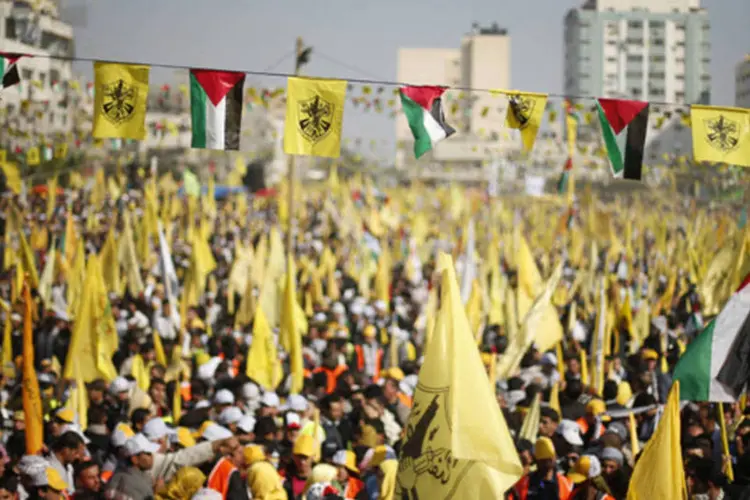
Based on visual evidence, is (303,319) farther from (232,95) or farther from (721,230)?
(721,230)

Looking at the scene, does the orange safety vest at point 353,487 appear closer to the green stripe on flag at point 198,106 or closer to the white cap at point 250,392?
the white cap at point 250,392

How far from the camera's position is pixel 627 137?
9883 mm

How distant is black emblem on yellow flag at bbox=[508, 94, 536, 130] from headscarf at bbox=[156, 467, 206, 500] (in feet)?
13.5

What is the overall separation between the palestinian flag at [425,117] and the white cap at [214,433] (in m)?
2.84

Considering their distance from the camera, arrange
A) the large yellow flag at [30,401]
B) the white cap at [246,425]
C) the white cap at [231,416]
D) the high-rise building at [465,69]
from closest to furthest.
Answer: the large yellow flag at [30,401], the white cap at [246,425], the white cap at [231,416], the high-rise building at [465,69]

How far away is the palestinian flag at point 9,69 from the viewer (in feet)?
29.4

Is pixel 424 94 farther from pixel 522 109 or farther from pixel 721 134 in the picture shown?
pixel 721 134

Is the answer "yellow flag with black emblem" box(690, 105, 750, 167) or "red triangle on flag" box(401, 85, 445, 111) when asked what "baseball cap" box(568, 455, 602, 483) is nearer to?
"yellow flag with black emblem" box(690, 105, 750, 167)

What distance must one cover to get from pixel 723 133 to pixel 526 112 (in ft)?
5.28

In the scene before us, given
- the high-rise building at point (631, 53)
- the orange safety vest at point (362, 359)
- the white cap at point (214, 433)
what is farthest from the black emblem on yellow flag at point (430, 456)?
the high-rise building at point (631, 53)

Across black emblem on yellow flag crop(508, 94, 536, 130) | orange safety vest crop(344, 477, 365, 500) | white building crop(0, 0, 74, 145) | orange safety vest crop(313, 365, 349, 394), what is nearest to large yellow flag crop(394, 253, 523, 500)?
orange safety vest crop(344, 477, 365, 500)

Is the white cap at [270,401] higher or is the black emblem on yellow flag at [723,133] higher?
the black emblem on yellow flag at [723,133]

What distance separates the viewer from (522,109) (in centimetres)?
987

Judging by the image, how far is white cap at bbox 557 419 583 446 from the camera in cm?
884
